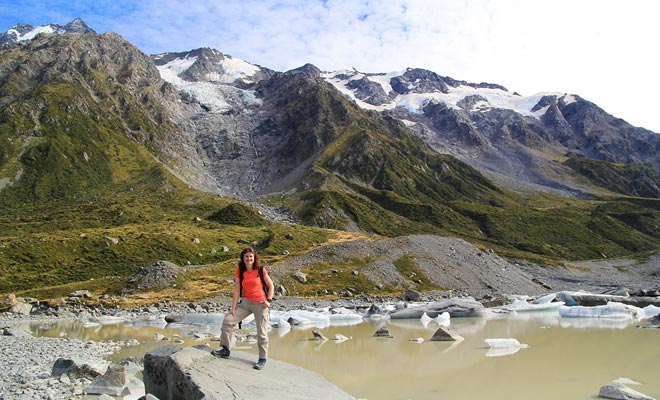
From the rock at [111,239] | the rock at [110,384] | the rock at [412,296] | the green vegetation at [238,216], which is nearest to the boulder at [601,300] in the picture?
the rock at [412,296]

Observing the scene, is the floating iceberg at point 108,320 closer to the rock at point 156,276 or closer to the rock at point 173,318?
the rock at point 173,318

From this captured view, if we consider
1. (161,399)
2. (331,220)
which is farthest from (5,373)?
(331,220)

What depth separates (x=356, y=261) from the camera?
255 ft

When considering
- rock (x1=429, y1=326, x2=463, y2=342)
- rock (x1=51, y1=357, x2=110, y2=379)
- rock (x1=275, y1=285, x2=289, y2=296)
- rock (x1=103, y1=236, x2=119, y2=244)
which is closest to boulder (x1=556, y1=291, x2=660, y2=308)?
rock (x1=429, y1=326, x2=463, y2=342)

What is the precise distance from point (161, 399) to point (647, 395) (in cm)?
1331

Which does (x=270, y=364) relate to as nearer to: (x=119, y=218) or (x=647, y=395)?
(x=647, y=395)

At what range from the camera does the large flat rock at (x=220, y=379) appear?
10898 millimetres

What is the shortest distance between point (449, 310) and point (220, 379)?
35695 millimetres

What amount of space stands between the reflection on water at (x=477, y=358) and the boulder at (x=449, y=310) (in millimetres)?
6060

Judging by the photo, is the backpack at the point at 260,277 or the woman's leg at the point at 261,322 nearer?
the woman's leg at the point at 261,322

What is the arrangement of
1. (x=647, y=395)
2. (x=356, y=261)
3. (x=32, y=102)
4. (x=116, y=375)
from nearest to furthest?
(x=647, y=395) < (x=116, y=375) < (x=356, y=261) < (x=32, y=102)

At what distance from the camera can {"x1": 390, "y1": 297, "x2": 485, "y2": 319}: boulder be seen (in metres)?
43.6

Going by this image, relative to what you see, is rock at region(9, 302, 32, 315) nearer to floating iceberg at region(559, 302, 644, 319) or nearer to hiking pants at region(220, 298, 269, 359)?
hiking pants at region(220, 298, 269, 359)

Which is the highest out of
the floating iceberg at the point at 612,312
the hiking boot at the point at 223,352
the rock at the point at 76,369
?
the hiking boot at the point at 223,352
